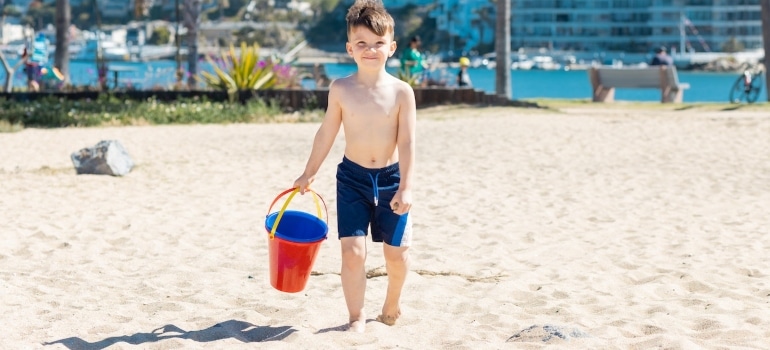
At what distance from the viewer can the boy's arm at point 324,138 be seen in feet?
16.5

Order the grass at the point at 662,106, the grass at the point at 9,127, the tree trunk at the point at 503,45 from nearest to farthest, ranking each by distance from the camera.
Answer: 1. the grass at the point at 9,127
2. the grass at the point at 662,106
3. the tree trunk at the point at 503,45

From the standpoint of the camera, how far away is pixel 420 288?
6.27m

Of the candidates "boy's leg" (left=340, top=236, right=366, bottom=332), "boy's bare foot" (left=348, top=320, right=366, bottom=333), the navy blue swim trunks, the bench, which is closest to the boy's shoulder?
the navy blue swim trunks

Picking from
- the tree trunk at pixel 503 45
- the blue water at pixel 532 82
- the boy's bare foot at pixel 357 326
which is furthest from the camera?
the tree trunk at pixel 503 45

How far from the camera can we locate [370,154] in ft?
16.4

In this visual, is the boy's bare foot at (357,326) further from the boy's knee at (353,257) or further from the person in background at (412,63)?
the person in background at (412,63)

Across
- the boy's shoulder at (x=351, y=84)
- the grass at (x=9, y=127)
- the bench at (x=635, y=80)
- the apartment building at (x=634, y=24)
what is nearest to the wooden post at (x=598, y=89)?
the bench at (x=635, y=80)

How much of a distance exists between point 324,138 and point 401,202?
1.65 ft

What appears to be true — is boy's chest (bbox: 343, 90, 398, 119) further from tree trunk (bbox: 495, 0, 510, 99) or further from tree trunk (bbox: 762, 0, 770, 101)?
tree trunk (bbox: 495, 0, 510, 99)

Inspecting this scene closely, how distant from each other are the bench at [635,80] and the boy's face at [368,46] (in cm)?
2171

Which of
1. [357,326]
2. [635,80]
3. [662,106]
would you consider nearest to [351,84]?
[357,326]

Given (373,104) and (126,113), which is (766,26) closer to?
(126,113)

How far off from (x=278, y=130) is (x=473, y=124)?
117 inches

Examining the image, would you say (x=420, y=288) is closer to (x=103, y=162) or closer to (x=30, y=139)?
(x=103, y=162)
